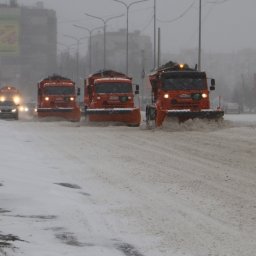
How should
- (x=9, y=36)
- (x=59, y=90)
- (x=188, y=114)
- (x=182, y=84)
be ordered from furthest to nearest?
(x=9, y=36) → (x=59, y=90) → (x=182, y=84) → (x=188, y=114)

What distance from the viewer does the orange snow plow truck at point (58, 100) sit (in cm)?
3819

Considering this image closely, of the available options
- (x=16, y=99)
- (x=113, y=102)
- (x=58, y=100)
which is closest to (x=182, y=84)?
(x=113, y=102)

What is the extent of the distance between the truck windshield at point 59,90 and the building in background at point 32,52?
102026 mm

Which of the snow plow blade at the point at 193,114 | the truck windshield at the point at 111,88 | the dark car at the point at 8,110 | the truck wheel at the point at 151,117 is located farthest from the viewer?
the dark car at the point at 8,110

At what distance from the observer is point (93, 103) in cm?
3250

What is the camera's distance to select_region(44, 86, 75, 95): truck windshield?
39.2 m

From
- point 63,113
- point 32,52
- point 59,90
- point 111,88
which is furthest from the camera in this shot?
point 32,52

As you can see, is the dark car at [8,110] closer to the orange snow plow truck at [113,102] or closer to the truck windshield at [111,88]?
the orange snow plow truck at [113,102]

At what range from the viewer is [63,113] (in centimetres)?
3819

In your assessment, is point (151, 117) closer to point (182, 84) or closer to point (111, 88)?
point (182, 84)

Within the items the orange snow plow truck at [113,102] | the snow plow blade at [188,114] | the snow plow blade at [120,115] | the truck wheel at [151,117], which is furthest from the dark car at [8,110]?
the snow plow blade at [188,114]

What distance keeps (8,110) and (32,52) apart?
438 feet

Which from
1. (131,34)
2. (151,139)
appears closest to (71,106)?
(151,139)

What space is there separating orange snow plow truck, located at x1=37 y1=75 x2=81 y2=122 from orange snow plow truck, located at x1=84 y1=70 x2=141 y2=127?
13.5 feet
